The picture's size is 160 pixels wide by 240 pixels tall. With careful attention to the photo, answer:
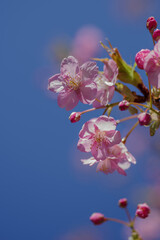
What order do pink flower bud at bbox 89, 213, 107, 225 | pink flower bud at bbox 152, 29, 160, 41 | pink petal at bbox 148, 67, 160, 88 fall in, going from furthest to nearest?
pink flower bud at bbox 89, 213, 107, 225, pink flower bud at bbox 152, 29, 160, 41, pink petal at bbox 148, 67, 160, 88

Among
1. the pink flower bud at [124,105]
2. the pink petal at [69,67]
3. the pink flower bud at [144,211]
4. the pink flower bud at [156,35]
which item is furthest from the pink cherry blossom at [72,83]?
the pink flower bud at [144,211]

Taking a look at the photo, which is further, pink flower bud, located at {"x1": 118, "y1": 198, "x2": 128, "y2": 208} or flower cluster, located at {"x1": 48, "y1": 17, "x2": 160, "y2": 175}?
pink flower bud, located at {"x1": 118, "y1": 198, "x2": 128, "y2": 208}

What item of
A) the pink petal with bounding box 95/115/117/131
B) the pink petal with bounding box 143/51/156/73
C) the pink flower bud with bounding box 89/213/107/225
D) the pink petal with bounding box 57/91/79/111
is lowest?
the pink flower bud with bounding box 89/213/107/225

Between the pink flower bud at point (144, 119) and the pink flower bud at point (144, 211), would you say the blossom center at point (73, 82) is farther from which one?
the pink flower bud at point (144, 211)

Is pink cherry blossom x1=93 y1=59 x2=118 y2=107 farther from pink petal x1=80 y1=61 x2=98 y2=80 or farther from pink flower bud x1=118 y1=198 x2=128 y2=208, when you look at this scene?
pink flower bud x1=118 y1=198 x2=128 y2=208

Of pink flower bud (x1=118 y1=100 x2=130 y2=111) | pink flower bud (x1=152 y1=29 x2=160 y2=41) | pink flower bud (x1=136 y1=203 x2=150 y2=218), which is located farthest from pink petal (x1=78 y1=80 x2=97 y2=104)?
pink flower bud (x1=136 y1=203 x2=150 y2=218)

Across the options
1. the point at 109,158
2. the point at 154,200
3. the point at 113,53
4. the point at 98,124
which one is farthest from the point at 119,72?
the point at 154,200

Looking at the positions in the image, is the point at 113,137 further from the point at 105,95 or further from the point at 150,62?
the point at 150,62
